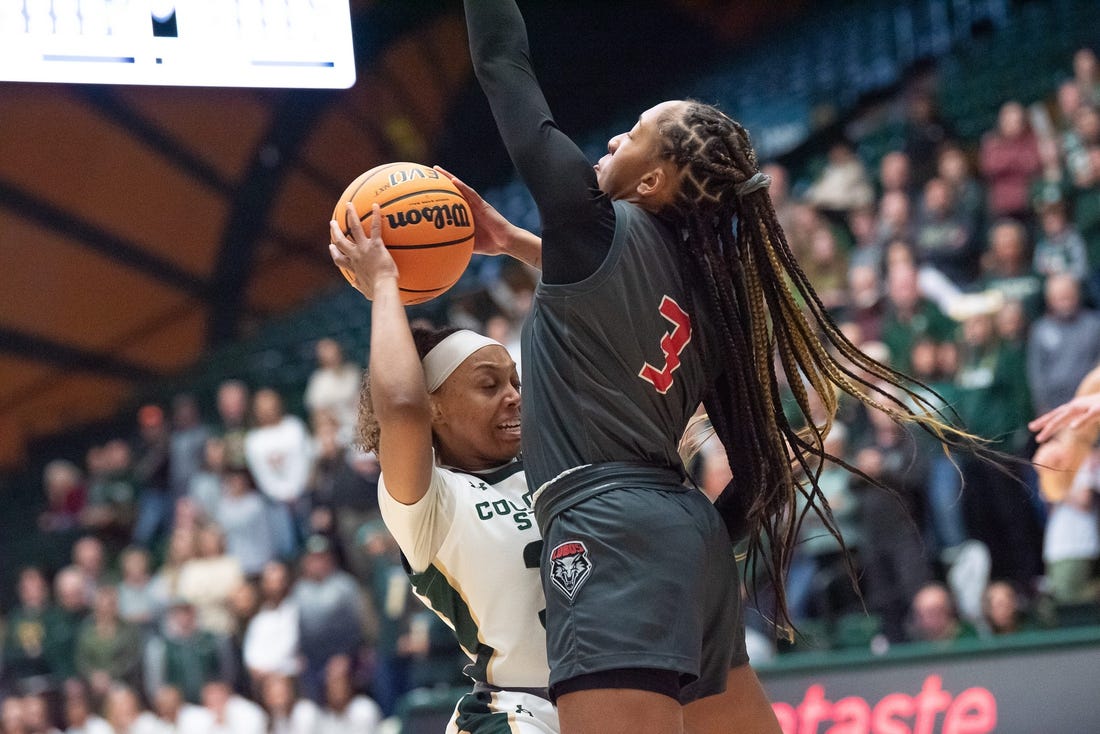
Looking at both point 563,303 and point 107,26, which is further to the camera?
point 107,26

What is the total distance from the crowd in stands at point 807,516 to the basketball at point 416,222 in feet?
10.6

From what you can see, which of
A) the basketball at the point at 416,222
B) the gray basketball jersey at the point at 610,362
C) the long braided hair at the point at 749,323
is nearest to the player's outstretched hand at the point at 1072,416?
the long braided hair at the point at 749,323

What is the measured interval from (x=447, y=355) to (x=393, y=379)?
1.34ft

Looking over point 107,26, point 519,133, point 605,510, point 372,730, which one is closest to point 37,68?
point 107,26

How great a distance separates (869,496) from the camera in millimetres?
7414

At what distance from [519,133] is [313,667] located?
296 inches

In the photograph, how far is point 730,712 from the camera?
2.77 m

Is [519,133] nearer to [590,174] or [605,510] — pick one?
[590,174]

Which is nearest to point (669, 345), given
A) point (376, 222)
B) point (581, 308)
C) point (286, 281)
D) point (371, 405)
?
point (581, 308)

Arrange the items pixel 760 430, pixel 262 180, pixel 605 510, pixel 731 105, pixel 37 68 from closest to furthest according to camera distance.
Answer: pixel 605 510 → pixel 760 430 → pixel 37 68 → pixel 731 105 → pixel 262 180

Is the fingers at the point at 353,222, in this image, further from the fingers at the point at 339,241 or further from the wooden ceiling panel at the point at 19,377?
the wooden ceiling panel at the point at 19,377

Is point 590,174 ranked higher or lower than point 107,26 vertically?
lower

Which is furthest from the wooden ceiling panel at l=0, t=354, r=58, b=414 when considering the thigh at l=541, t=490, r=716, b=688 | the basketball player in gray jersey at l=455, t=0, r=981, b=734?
the thigh at l=541, t=490, r=716, b=688

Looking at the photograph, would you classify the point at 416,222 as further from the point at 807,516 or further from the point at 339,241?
the point at 807,516
